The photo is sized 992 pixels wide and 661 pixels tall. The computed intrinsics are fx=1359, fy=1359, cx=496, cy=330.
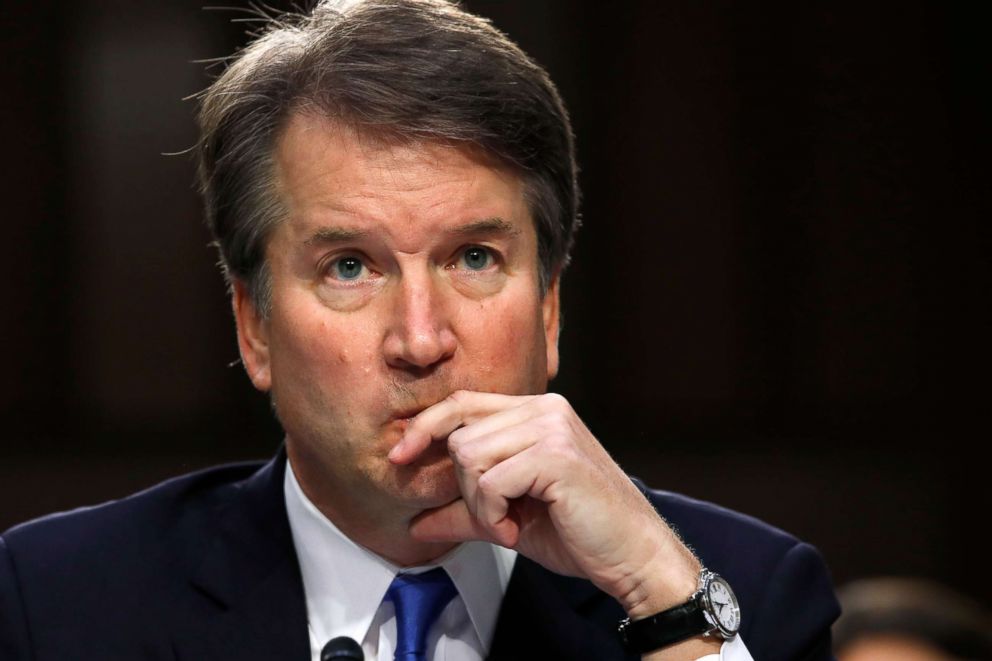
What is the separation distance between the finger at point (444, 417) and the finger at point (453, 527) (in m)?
0.13

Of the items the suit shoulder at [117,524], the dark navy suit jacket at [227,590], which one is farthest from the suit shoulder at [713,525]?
the suit shoulder at [117,524]

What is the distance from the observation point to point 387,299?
2.13 meters

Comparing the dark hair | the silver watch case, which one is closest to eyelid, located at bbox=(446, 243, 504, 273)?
→ the dark hair

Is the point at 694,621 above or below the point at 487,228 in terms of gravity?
below

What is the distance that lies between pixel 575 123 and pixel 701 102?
1.42ft

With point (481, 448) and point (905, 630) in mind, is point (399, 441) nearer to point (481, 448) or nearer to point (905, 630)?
point (481, 448)

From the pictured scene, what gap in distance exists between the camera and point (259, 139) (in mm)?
2328

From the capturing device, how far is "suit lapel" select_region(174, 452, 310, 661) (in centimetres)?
224

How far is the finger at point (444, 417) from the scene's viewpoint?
204 cm

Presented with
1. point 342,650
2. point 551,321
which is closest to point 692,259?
point 551,321

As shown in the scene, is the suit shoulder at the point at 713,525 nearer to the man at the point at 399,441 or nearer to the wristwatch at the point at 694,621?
the man at the point at 399,441

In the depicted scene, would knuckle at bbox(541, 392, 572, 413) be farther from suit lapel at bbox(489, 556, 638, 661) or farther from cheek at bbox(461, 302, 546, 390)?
suit lapel at bbox(489, 556, 638, 661)

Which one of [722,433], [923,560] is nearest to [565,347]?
[722,433]

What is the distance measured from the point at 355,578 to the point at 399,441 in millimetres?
334
